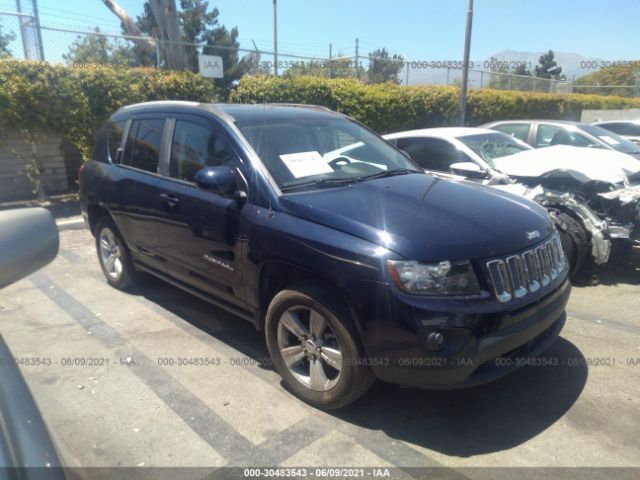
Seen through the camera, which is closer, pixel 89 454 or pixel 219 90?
pixel 89 454

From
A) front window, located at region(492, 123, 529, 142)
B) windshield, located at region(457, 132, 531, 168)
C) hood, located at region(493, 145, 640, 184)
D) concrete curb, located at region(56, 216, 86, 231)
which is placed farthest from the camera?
front window, located at region(492, 123, 529, 142)

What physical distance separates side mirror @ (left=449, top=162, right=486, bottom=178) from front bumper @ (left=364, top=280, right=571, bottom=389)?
117 inches

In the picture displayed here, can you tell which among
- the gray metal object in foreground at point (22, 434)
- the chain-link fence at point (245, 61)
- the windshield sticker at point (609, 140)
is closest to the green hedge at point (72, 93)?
the chain-link fence at point (245, 61)

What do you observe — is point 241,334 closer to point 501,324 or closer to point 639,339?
point 501,324

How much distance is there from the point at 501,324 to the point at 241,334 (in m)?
2.27

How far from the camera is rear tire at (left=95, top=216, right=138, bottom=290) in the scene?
16.3ft

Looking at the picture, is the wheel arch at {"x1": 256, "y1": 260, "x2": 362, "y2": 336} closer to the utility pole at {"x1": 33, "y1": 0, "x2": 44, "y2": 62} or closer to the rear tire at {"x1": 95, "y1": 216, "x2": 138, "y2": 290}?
the rear tire at {"x1": 95, "y1": 216, "x2": 138, "y2": 290}

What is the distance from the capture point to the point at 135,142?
15.2 feet

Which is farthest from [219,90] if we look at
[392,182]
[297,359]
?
[297,359]

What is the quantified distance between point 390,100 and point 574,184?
7.59 m

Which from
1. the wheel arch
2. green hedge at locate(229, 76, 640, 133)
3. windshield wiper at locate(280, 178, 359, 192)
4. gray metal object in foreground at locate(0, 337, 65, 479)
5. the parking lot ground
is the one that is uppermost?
green hedge at locate(229, 76, 640, 133)

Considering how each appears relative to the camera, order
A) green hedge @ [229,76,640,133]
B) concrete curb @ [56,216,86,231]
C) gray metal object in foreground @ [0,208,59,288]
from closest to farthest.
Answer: gray metal object in foreground @ [0,208,59,288] → concrete curb @ [56,216,86,231] → green hedge @ [229,76,640,133]

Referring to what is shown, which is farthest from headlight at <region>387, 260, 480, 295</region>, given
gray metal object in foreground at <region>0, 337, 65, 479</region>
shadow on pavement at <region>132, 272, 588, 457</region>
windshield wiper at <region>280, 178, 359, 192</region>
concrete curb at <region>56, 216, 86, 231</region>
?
concrete curb at <region>56, 216, 86, 231</region>

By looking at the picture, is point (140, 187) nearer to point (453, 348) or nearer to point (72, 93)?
point (453, 348)
